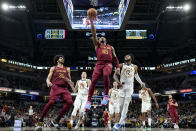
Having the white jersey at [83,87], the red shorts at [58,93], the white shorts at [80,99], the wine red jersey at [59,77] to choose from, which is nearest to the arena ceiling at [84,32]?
the white jersey at [83,87]

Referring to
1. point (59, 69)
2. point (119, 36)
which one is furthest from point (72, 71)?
point (59, 69)

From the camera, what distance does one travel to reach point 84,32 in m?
37.6

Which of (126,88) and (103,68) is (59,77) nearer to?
(103,68)

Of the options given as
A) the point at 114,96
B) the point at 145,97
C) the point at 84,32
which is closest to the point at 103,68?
the point at 114,96

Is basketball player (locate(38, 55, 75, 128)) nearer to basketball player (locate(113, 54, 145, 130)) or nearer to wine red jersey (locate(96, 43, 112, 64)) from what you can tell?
wine red jersey (locate(96, 43, 112, 64))

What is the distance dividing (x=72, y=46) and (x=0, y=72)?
14425 millimetres

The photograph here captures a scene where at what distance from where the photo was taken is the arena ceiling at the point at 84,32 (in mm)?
32156

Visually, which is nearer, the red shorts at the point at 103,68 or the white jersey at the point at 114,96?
the red shorts at the point at 103,68

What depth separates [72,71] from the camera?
45438 millimetres

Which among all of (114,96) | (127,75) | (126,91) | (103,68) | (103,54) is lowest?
(126,91)

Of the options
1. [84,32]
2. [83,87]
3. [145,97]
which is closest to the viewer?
[83,87]

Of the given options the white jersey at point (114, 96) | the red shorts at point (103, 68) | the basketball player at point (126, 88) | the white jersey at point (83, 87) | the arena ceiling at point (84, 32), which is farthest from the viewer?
the arena ceiling at point (84, 32)

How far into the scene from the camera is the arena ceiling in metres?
32.2

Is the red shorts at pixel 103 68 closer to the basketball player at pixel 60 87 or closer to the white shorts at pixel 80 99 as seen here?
the basketball player at pixel 60 87
